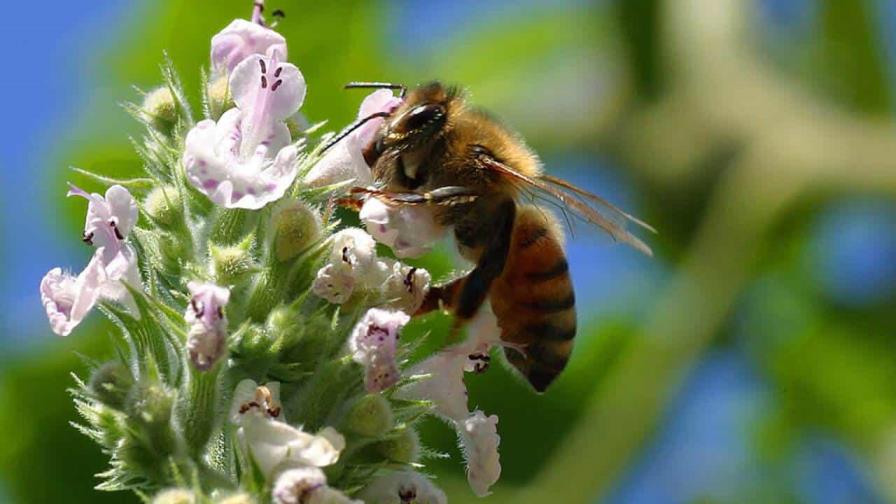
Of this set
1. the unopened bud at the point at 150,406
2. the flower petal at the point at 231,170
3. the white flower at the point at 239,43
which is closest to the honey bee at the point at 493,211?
the white flower at the point at 239,43

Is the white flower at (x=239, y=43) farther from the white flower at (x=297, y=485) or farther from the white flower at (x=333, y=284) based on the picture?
the white flower at (x=297, y=485)

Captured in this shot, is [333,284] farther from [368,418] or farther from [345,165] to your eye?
[345,165]

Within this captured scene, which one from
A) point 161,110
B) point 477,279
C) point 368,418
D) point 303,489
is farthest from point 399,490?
point 161,110

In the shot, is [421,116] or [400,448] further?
[421,116]

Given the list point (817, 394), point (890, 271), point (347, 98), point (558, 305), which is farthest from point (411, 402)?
point (890, 271)

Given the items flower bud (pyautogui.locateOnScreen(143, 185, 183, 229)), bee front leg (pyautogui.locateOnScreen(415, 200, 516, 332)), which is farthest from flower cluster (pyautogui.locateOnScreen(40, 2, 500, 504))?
bee front leg (pyautogui.locateOnScreen(415, 200, 516, 332))

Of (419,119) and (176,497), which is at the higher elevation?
(419,119)
